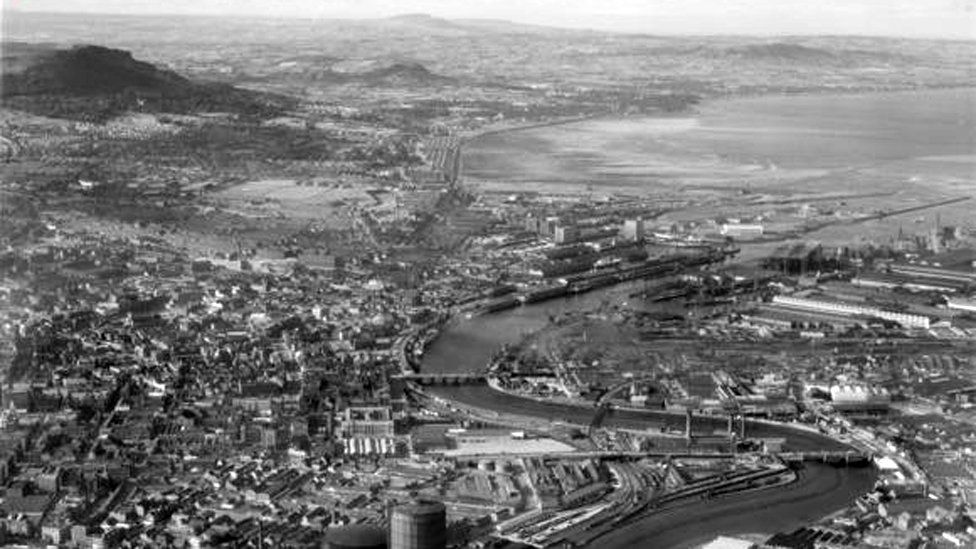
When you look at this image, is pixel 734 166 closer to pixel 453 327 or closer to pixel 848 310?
pixel 848 310

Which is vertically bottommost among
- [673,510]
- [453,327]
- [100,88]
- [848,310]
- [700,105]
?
[700,105]

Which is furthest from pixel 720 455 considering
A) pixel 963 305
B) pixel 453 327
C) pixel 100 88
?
pixel 100 88

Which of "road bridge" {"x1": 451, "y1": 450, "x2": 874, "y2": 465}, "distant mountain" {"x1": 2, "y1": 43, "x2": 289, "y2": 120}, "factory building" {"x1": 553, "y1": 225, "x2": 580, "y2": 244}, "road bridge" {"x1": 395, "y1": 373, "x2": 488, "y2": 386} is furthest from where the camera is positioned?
"distant mountain" {"x1": 2, "y1": 43, "x2": 289, "y2": 120}

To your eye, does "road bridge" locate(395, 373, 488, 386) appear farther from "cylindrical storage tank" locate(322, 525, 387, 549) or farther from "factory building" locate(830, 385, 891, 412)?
"cylindrical storage tank" locate(322, 525, 387, 549)

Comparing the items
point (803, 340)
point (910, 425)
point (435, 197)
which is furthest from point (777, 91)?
point (910, 425)

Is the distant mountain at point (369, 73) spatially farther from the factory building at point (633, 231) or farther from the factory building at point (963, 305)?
the factory building at point (963, 305)

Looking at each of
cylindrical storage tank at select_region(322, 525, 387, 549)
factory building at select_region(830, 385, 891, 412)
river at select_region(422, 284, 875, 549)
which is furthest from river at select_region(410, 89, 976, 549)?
cylindrical storage tank at select_region(322, 525, 387, 549)

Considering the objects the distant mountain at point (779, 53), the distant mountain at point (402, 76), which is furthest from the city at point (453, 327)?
the distant mountain at point (779, 53)

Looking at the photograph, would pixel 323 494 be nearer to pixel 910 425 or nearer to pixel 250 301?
pixel 910 425
